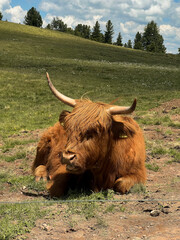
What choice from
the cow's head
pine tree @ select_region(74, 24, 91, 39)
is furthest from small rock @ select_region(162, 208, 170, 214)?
pine tree @ select_region(74, 24, 91, 39)

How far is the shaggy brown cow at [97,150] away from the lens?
4566 mm

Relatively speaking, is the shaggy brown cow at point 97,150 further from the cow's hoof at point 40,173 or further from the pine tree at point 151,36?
the pine tree at point 151,36

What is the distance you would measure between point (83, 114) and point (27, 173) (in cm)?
309

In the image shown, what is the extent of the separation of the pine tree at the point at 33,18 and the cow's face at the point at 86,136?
109313mm

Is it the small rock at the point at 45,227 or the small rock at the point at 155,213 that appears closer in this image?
the small rock at the point at 45,227

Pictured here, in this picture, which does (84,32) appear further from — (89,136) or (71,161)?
(71,161)

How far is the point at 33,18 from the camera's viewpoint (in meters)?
106

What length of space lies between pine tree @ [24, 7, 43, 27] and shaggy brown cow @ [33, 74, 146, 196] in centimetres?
10829

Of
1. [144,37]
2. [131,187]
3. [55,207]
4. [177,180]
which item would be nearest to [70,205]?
[55,207]

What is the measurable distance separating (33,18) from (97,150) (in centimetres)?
10977

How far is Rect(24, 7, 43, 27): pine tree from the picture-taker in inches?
4182

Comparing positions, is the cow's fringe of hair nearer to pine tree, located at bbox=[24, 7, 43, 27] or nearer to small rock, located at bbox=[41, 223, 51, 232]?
small rock, located at bbox=[41, 223, 51, 232]

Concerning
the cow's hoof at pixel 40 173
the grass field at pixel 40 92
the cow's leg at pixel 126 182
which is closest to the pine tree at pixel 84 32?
the grass field at pixel 40 92

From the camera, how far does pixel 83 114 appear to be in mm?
4805
